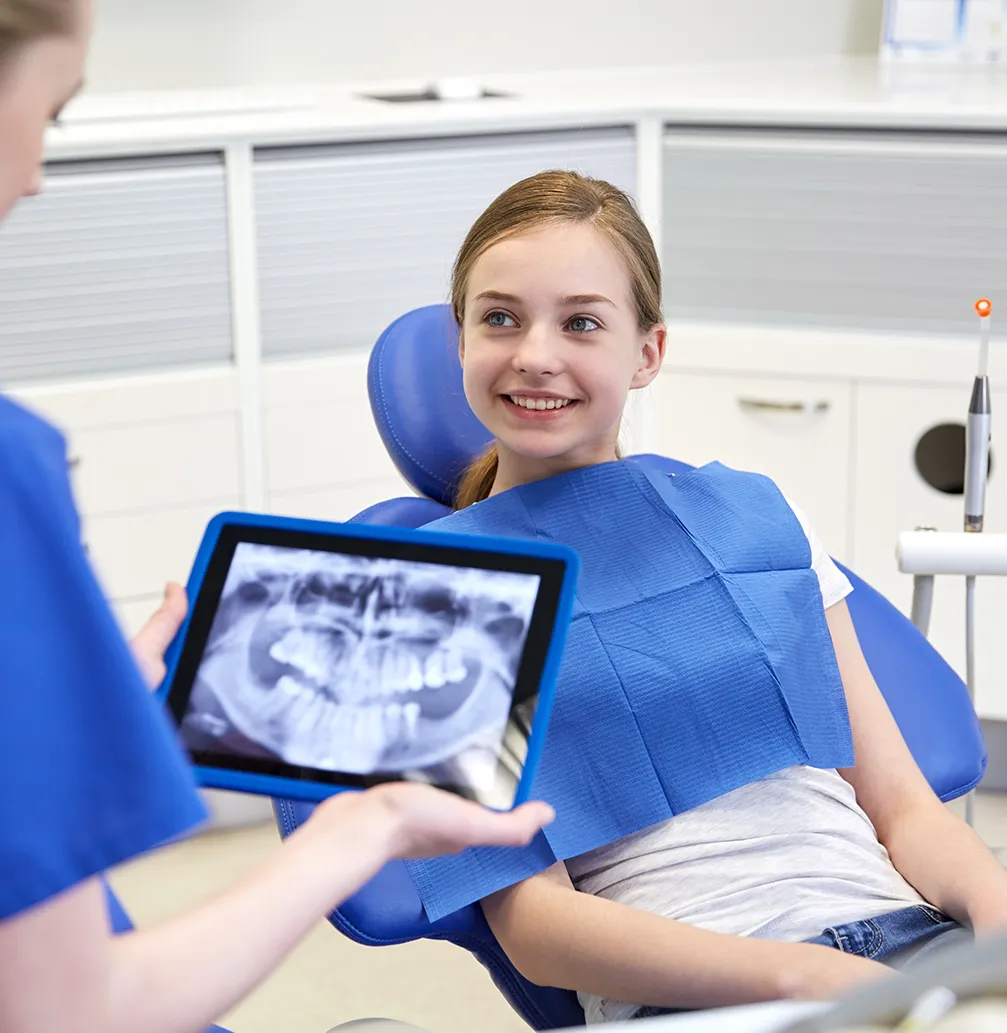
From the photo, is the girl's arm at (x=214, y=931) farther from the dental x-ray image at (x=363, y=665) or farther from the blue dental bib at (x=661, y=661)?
the blue dental bib at (x=661, y=661)

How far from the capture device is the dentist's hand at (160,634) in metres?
0.98

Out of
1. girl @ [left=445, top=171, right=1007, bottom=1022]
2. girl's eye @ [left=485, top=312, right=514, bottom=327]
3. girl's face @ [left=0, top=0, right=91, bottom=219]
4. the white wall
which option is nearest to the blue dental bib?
girl @ [left=445, top=171, right=1007, bottom=1022]

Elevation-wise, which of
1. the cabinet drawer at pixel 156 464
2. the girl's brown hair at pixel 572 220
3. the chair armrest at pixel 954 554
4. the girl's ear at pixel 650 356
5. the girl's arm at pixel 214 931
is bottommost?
the cabinet drawer at pixel 156 464

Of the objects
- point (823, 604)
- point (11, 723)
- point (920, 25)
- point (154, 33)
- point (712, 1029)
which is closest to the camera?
point (11, 723)

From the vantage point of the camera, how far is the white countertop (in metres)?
2.33

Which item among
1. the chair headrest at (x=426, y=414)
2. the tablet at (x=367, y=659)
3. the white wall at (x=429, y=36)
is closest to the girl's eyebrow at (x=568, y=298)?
the chair headrest at (x=426, y=414)

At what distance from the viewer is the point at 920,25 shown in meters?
3.04

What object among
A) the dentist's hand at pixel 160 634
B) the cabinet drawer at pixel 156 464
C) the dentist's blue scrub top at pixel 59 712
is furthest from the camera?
the cabinet drawer at pixel 156 464

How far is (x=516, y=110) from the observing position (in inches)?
98.8

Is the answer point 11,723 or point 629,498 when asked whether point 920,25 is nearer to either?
point 629,498

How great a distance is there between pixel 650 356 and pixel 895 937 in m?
0.54

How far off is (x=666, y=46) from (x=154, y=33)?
100 centimetres

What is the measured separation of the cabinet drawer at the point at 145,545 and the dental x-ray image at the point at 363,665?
1.45 m

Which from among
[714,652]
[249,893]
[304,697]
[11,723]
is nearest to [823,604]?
[714,652]
